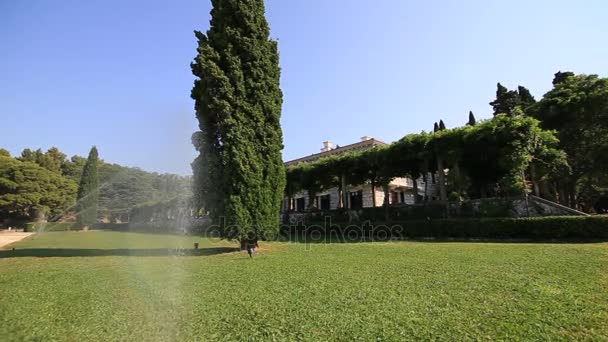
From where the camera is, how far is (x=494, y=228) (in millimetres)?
16500

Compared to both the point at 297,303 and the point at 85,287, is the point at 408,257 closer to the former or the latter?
the point at 297,303

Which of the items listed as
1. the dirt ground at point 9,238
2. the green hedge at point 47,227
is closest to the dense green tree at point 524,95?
the dirt ground at point 9,238

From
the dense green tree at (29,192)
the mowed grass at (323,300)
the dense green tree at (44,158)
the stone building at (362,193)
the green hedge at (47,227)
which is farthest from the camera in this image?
the dense green tree at (44,158)

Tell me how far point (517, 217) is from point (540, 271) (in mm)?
10443

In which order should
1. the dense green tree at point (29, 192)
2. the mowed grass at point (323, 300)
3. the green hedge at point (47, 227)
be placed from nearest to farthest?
the mowed grass at point (323, 300) < the green hedge at point (47, 227) < the dense green tree at point (29, 192)

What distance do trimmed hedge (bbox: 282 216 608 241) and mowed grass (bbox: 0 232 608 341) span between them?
15.4 ft

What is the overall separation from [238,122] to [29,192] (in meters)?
53.6

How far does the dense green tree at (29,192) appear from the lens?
49.3 meters

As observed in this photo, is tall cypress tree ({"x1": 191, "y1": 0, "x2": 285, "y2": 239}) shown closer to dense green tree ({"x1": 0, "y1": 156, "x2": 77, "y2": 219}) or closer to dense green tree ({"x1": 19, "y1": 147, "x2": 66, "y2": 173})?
dense green tree ({"x1": 0, "y1": 156, "x2": 77, "y2": 219})

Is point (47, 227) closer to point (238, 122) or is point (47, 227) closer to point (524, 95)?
point (238, 122)

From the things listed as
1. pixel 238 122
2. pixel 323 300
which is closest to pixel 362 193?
pixel 238 122

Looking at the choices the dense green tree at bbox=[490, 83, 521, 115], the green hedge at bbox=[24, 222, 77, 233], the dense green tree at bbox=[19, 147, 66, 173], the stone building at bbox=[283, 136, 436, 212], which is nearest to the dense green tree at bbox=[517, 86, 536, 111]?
the dense green tree at bbox=[490, 83, 521, 115]

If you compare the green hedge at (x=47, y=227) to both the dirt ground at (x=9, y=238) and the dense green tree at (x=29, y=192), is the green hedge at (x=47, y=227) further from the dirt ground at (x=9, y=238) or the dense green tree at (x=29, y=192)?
the dirt ground at (x=9, y=238)

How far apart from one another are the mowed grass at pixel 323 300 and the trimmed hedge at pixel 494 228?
15.4 ft
